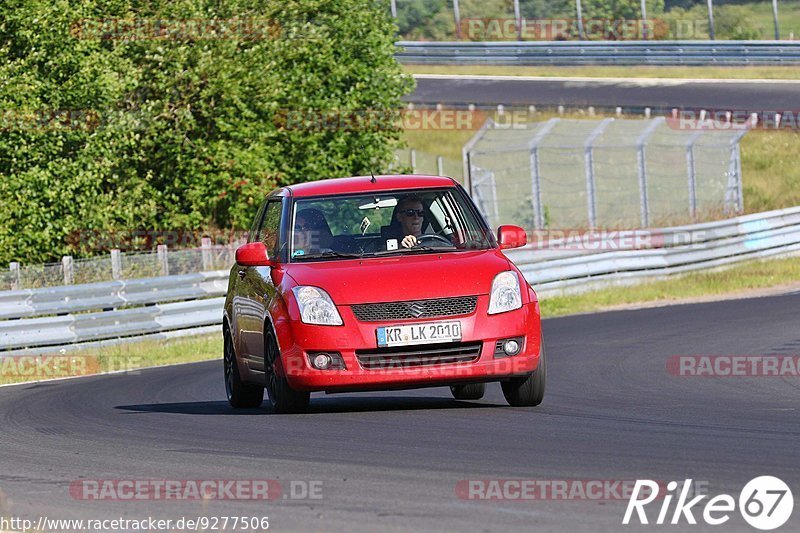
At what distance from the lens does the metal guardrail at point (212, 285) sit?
65.9ft

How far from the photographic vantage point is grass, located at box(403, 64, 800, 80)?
169 ft

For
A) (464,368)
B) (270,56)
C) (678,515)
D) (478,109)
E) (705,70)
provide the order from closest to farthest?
(678,515)
(464,368)
(270,56)
(478,109)
(705,70)

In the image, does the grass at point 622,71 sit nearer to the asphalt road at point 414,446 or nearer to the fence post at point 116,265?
the fence post at point 116,265

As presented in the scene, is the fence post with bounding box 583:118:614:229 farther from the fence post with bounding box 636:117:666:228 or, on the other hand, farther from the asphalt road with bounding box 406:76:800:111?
the asphalt road with bounding box 406:76:800:111

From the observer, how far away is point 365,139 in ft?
112

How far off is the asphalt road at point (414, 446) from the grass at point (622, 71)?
38.6 m

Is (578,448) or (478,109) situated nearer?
(578,448)

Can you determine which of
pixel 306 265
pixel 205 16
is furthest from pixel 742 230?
pixel 306 265

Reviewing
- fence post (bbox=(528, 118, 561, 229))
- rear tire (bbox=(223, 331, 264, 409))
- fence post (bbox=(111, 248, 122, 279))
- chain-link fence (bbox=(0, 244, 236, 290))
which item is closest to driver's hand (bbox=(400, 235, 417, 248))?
rear tire (bbox=(223, 331, 264, 409))

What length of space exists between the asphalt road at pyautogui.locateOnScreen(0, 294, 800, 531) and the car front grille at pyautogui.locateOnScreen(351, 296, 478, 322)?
0.68 meters

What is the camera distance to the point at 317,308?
404 inches

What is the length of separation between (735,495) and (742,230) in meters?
23.3

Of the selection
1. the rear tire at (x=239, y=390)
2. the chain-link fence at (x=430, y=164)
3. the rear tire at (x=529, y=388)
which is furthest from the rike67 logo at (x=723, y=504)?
the chain-link fence at (x=430, y=164)

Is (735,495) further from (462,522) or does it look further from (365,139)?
(365,139)
